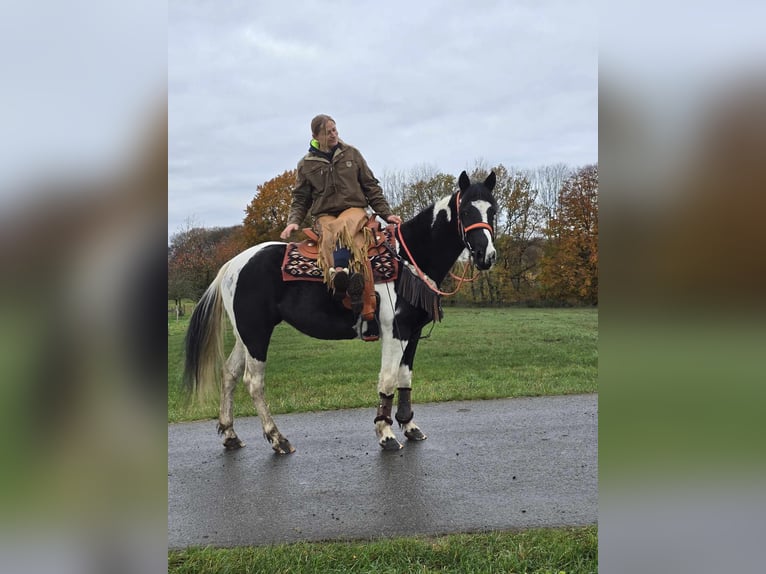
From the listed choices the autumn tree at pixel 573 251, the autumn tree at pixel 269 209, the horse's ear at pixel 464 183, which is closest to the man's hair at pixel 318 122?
the horse's ear at pixel 464 183

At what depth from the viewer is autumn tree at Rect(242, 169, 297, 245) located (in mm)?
10742

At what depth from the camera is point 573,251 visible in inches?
502

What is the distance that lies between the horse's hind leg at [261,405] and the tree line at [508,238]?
180 inches

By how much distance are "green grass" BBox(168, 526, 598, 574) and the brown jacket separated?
281 centimetres

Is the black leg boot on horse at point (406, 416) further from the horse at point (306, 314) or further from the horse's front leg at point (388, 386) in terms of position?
the horse's front leg at point (388, 386)

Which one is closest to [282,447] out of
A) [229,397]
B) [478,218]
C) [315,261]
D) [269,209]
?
[229,397]

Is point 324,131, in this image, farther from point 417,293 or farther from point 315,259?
point 417,293

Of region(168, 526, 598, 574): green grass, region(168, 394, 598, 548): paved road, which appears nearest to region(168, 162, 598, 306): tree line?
region(168, 394, 598, 548): paved road

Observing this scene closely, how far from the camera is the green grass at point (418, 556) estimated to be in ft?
9.46

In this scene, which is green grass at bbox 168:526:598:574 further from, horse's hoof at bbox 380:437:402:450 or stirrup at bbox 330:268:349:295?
stirrup at bbox 330:268:349:295
